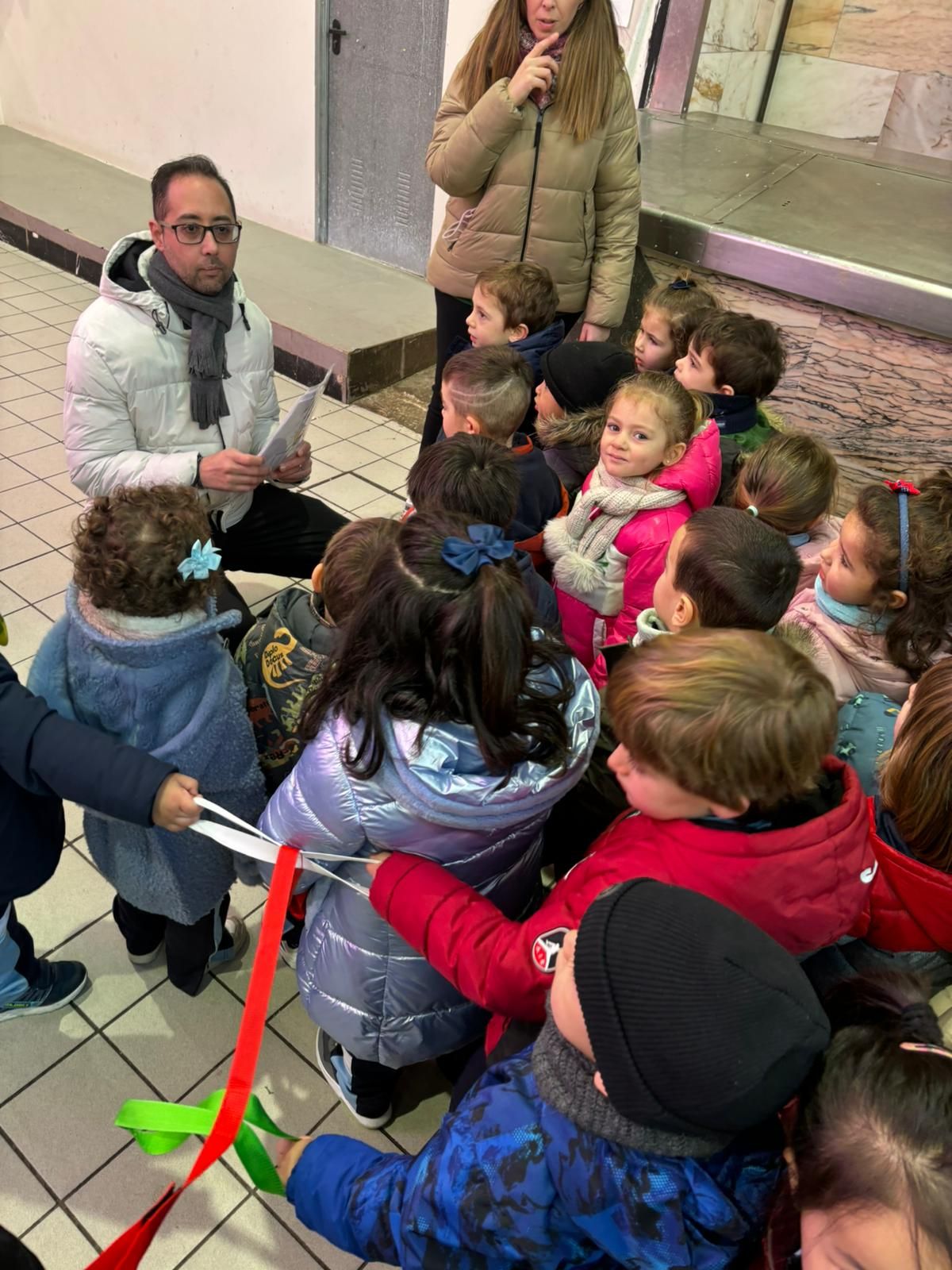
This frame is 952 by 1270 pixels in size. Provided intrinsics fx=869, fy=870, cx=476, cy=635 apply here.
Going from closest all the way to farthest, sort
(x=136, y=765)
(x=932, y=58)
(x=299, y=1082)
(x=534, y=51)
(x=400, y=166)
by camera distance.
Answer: (x=136, y=765)
(x=299, y=1082)
(x=534, y=51)
(x=932, y=58)
(x=400, y=166)

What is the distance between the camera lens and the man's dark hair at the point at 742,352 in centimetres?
221

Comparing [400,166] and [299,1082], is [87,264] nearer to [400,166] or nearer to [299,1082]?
[400,166]

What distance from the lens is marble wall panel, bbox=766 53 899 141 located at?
418 centimetres

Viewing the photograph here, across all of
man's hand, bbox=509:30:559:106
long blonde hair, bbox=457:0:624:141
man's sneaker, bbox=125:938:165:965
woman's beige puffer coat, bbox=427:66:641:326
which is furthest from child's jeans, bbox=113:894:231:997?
long blonde hair, bbox=457:0:624:141

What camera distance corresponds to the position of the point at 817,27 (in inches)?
165

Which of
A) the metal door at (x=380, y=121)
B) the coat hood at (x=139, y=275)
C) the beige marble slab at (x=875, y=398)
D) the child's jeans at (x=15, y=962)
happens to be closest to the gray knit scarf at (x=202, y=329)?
the coat hood at (x=139, y=275)

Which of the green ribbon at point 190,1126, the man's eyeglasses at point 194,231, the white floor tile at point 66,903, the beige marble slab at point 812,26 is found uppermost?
the beige marble slab at point 812,26

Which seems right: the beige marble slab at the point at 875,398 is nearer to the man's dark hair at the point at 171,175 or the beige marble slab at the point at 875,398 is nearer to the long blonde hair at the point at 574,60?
the long blonde hair at the point at 574,60

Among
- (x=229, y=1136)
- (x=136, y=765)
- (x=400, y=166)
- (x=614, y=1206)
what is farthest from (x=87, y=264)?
(x=614, y=1206)

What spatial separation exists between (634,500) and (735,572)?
490 mm

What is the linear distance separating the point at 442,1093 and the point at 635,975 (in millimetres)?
1145

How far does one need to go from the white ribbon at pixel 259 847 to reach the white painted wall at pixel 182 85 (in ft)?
14.8

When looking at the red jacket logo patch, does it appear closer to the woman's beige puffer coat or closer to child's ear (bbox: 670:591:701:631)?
child's ear (bbox: 670:591:701:631)

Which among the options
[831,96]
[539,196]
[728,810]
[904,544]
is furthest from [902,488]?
[831,96]
